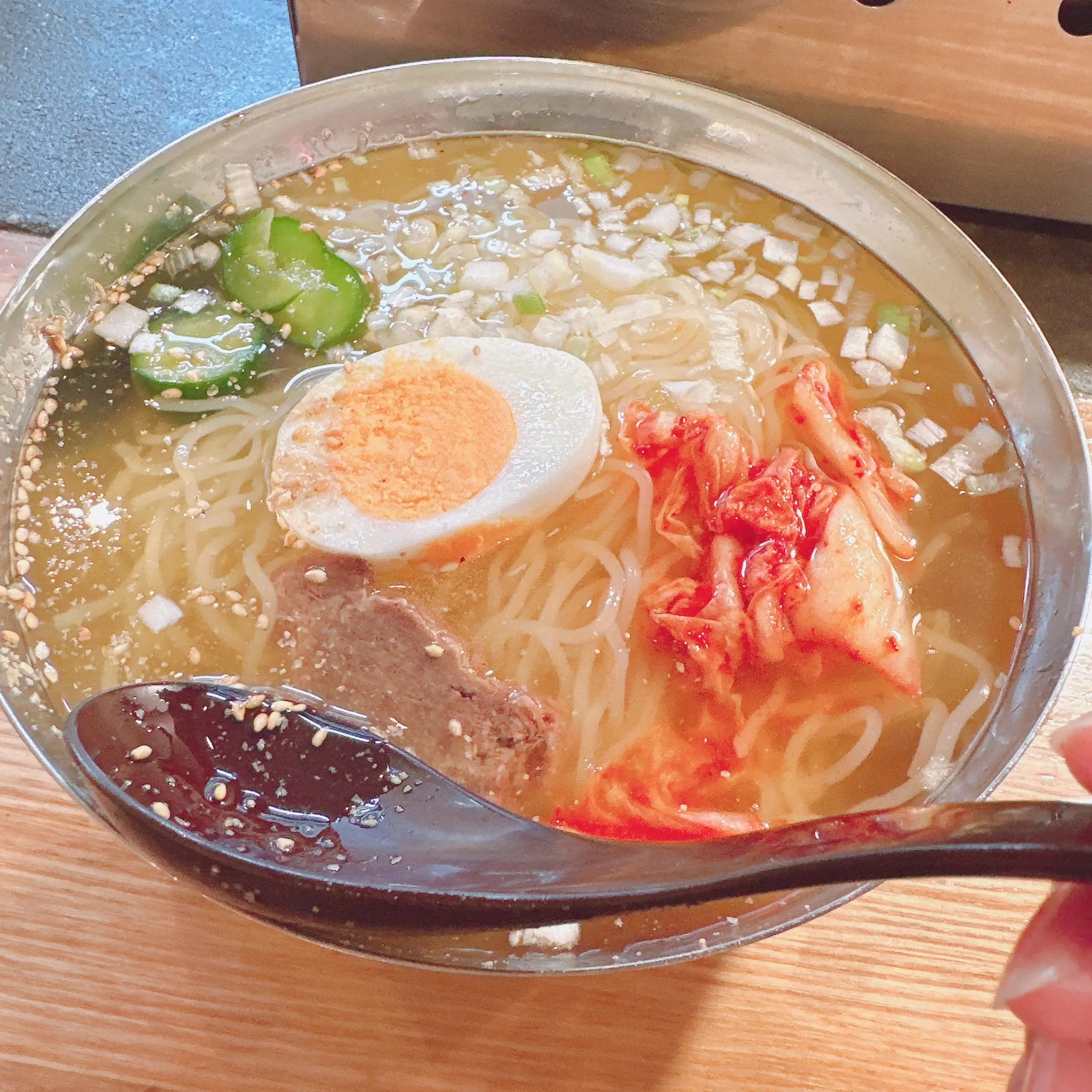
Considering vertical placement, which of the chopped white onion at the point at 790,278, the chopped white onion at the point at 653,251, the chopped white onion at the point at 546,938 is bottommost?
the chopped white onion at the point at 546,938

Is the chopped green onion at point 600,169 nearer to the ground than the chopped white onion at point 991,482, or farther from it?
farther from it

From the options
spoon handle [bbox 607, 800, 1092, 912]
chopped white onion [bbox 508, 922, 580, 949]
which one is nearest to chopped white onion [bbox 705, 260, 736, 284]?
spoon handle [bbox 607, 800, 1092, 912]

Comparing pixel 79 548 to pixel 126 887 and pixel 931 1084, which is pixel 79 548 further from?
pixel 931 1084

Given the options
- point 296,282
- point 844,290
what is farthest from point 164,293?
point 844,290

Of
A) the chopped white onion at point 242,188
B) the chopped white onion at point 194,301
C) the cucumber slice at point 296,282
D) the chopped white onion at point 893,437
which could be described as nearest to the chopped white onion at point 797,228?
the chopped white onion at point 893,437

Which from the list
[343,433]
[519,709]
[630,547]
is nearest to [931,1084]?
[519,709]

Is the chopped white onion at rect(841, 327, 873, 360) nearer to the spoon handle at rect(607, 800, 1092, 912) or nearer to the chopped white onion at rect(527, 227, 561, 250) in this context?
the chopped white onion at rect(527, 227, 561, 250)

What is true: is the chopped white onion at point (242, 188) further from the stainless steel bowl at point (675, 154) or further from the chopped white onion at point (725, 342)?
the chopped white onion at point (725, 342)
